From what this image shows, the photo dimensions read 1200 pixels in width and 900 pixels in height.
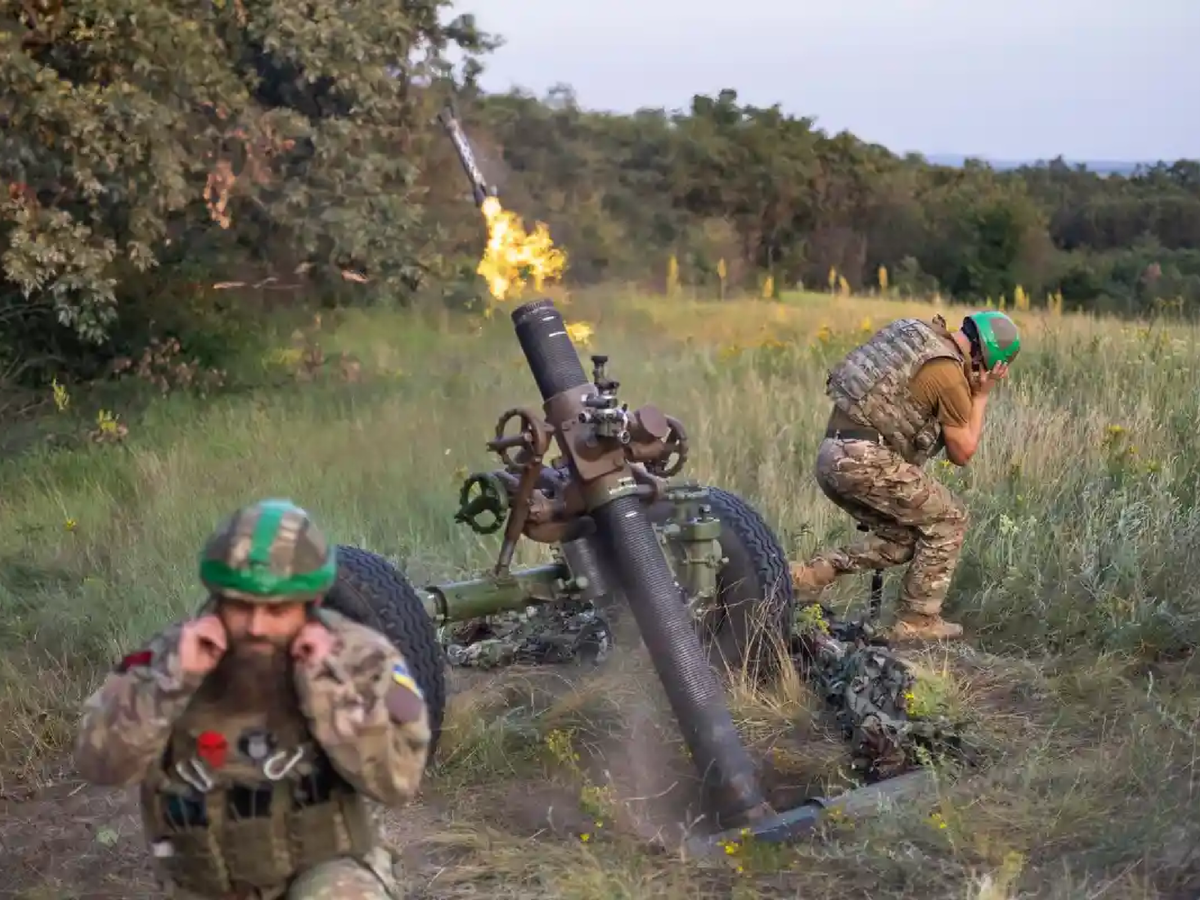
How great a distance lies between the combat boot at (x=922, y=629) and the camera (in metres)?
5.58

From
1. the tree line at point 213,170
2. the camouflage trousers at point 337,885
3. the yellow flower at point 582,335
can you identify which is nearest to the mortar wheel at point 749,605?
the camouflage trousers at point 337,885

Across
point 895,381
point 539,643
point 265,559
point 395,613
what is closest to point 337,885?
point 265,559

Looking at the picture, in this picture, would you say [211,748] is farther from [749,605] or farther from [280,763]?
[749,605]

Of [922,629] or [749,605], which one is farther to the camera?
[922,629]

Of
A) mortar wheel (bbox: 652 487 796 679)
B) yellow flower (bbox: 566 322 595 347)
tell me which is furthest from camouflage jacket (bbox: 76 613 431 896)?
yellow flower (bbox: 566 322 595 347)

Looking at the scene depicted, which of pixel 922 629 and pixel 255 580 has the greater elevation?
pixel 255 580

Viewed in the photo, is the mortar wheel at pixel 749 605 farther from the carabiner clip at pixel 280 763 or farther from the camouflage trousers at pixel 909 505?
the carabiner clip at pixel 280 763

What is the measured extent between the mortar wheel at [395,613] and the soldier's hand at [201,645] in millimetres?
1486

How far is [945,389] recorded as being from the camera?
5.59m

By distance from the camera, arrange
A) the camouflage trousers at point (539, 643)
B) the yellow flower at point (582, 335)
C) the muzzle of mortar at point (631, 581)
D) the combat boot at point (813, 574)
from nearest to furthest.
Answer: the muzzle of mortar at point (631, 581)
the camouflage trousers at point (539, 643)
the combat boot at point (813, 574)
the yellow flower at point (582, 335)

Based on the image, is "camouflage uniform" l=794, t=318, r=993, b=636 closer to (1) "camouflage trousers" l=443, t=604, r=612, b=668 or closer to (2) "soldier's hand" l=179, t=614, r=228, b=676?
(1) "camouflage trousers" l=443, t=604, r=612, b=668

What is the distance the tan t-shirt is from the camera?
5.57m

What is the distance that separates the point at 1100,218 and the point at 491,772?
123ft

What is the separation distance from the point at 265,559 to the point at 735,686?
271 centimetres
